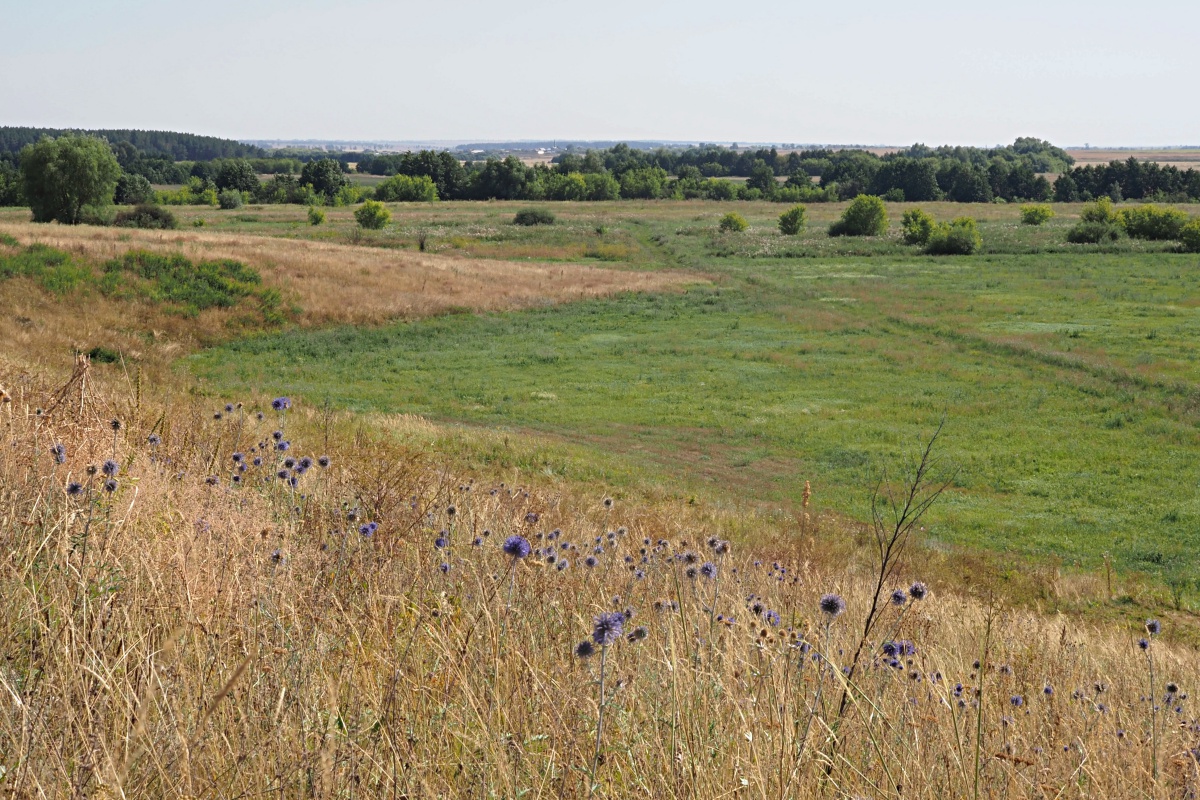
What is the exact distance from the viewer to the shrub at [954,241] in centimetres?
7044

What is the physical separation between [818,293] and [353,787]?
168 ft

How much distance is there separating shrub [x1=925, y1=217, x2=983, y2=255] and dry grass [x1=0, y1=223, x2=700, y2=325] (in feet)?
91.4

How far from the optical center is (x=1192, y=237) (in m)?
67.1

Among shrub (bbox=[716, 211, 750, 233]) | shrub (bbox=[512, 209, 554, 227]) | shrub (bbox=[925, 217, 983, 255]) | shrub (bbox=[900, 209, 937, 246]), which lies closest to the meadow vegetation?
shrub (bbox=[925, 217, 983, 255])

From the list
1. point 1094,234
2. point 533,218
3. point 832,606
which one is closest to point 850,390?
point 832,606

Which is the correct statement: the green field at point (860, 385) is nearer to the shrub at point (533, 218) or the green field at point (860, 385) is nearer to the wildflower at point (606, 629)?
the wildflower at point (606, 629)

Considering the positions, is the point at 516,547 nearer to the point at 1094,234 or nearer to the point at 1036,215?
the point at 1094,234

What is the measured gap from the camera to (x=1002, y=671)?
466 centimetres

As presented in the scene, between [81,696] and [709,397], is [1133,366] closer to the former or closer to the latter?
[709,397]

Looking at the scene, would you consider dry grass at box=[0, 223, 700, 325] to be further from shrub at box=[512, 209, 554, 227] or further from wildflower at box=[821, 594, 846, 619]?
shrub at box=[512, 209, 554, 227]

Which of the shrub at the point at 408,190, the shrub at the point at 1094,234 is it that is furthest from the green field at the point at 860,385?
the shrub at the point at 408,190

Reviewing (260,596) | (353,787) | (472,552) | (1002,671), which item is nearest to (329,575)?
(260,596)

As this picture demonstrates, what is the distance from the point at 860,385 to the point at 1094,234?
52.6m

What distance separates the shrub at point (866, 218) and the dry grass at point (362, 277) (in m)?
38.2
